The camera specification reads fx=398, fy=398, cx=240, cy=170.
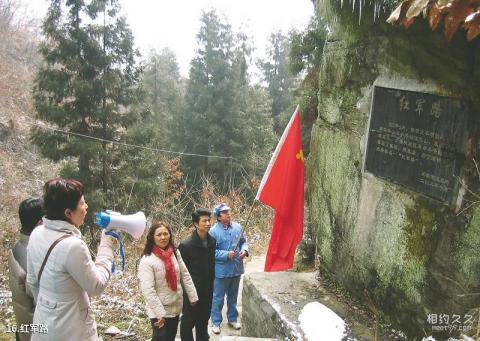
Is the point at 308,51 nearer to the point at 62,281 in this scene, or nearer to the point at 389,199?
the point at 389,199

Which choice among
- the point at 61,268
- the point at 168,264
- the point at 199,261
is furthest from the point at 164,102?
the point at 61,268

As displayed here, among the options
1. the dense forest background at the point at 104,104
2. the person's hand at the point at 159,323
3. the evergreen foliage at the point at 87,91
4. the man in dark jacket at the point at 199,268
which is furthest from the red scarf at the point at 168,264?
the evergreen foliage at the point at 87,91

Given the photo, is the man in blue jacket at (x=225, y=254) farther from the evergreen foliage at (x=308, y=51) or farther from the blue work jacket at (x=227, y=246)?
the evergreen foliage at (x=308, y=51)

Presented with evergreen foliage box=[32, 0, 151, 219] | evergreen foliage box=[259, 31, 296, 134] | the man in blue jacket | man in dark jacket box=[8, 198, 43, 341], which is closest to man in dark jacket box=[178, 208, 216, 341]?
the man in blue jacket

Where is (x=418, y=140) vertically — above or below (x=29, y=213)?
above

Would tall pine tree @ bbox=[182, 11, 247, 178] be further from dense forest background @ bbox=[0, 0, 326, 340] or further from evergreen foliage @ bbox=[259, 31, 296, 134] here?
evergreen foliage @ bbox=[259, 31, 296, 134]

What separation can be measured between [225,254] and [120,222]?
6.56 feet

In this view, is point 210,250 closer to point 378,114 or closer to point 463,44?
point 378,114

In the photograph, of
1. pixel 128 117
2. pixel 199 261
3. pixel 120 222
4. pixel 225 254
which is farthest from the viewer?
pixel 128 117

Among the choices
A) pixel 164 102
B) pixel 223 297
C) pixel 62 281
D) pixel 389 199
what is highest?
pixel 164 102

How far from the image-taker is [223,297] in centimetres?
477

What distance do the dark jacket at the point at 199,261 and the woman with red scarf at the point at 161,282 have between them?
334mm

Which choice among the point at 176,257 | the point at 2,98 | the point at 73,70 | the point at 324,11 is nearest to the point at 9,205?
the point at 73,70

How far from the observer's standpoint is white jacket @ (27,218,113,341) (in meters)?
2.22
